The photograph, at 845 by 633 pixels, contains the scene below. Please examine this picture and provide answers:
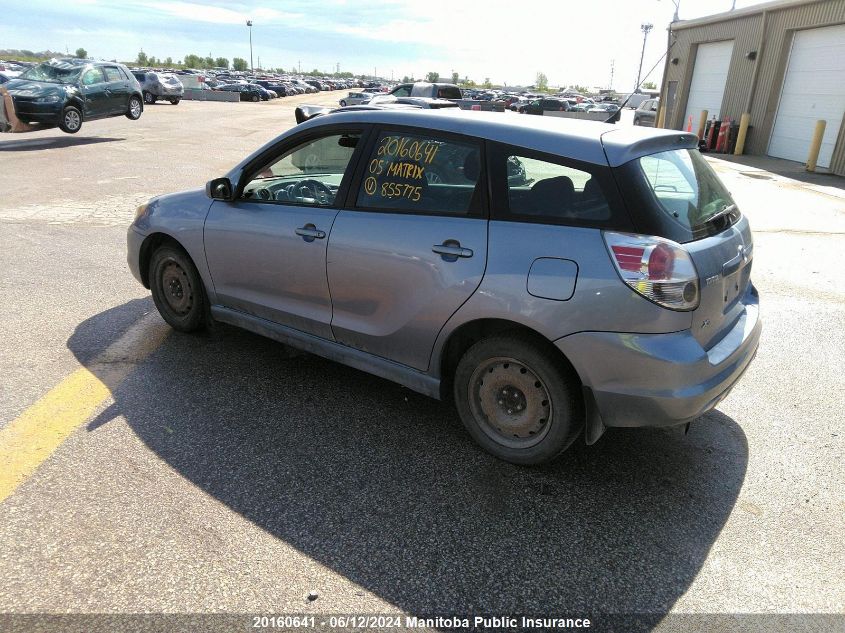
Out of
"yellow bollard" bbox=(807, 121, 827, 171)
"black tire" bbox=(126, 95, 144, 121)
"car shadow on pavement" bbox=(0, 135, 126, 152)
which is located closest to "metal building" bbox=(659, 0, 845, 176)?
"yellow bollard" bbox=(807, 121, 827, 171)

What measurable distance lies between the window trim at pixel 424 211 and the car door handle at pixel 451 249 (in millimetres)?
154

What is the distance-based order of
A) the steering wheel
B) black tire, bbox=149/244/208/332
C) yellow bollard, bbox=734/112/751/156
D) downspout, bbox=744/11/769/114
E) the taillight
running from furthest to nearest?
yellow bollard, bbox=734/112/751/156, downspout, bbox=744/11/769/114, black tire, bbox=149/244/208/332, the steering wheel, the taillight

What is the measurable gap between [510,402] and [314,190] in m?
1.83

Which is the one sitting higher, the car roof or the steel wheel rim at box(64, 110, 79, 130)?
the car roof

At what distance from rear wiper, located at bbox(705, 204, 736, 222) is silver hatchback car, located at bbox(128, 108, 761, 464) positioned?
12 mm

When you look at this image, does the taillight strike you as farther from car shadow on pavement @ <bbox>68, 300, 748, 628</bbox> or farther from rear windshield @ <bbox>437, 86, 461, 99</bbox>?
rear windshield @ <bbox>437, 86, 461, 99</bbox>

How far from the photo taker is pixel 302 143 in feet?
12.3

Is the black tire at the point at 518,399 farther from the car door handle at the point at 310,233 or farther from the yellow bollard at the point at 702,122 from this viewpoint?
the yellow bollard at the point at 702,122

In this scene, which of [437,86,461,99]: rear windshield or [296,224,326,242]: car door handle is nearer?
[296,224,326,242]: car door handle

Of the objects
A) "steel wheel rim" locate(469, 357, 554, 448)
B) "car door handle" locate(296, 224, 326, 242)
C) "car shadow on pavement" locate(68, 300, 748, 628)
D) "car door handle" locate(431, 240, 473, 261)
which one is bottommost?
"car shadow on pavement" locate(68, 300, 748, 628)

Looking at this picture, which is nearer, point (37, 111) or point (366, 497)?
point (366, 497)

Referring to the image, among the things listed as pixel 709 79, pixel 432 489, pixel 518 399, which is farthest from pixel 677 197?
pixel 709 79

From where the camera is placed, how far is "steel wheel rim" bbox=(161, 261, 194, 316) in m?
4.38

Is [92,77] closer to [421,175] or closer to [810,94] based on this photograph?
[421,175]
